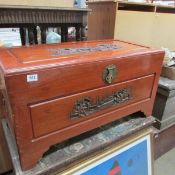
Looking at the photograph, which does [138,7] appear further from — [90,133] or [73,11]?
[90,133]

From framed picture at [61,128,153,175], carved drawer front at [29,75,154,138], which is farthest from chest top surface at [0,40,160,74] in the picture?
framed picture at [61,128,153,175]

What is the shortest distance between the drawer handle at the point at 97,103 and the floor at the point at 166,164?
786mm

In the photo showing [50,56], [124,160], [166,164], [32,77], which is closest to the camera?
[32,77]

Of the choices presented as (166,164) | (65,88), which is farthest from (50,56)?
(166,164)

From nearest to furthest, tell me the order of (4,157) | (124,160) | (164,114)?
(124,160)
(4,157)
(164,114)

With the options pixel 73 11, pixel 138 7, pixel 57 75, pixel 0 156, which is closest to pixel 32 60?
pixel 57 75

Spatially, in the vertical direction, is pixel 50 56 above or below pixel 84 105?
above

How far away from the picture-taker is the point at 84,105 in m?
0.61

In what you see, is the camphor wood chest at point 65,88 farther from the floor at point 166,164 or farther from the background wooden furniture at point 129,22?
the floor at point 166,164

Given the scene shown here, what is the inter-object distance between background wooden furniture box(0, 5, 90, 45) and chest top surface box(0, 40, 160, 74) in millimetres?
197

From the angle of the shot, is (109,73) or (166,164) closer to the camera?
(109,73)

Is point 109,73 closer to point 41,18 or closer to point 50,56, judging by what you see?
point 50,56

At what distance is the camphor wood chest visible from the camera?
0.48 meters

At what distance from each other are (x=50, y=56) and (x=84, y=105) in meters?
0.19
